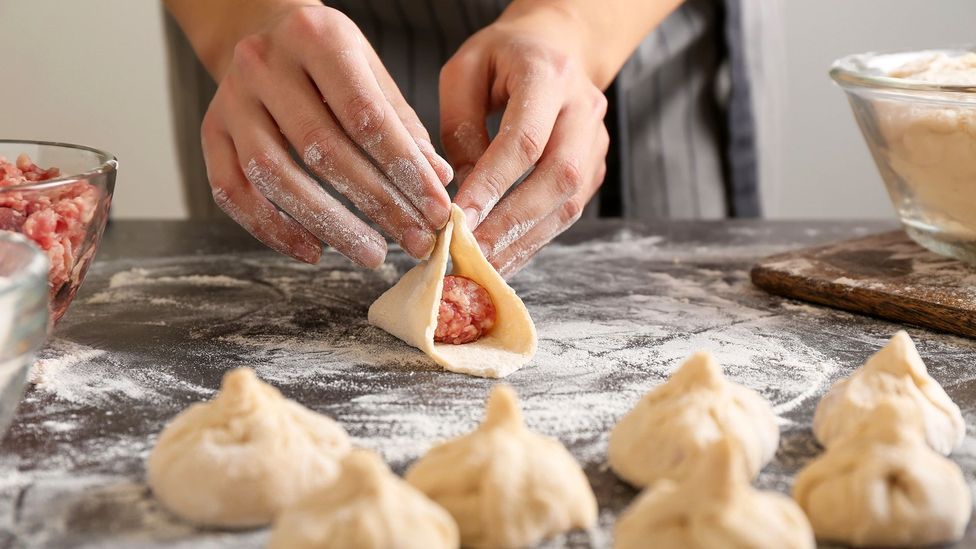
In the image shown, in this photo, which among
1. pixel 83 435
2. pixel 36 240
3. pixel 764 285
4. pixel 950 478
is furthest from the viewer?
pixel 764 285

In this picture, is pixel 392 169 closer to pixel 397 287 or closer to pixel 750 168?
pixel 397 287

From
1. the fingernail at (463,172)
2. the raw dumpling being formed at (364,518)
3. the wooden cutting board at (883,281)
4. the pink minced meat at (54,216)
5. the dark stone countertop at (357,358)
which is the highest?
the pink minced meat at (54,216)

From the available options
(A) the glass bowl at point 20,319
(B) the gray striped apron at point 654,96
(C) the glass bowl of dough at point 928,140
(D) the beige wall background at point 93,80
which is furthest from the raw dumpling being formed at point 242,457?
(D) the beige wall background at point 93,80

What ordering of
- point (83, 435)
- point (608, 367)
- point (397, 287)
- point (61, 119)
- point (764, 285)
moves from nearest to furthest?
point (83, 435) → point (608, 367) → point (397, 287) → point (764, 285) → point (61, 119)

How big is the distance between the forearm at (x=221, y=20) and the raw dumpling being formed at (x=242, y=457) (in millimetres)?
759

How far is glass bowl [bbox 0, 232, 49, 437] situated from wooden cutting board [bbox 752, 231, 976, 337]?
45.6 inches

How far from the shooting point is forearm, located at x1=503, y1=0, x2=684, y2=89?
1.75 meters

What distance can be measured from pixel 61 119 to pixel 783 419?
320 cm

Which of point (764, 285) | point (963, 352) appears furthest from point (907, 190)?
point (963, 352)

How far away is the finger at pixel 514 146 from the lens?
140cm

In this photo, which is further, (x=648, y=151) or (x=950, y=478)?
(x=648, y=151)

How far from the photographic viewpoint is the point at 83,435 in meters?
1.10

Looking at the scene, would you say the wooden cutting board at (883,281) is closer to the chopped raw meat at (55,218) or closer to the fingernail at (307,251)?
the fingernail at (307,251)

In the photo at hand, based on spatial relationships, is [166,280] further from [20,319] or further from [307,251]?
[20,319]
